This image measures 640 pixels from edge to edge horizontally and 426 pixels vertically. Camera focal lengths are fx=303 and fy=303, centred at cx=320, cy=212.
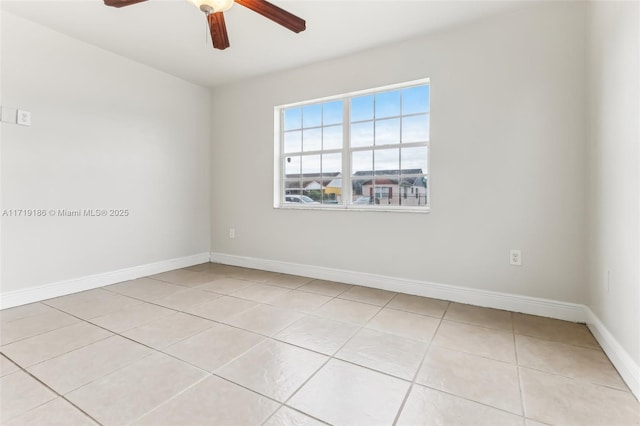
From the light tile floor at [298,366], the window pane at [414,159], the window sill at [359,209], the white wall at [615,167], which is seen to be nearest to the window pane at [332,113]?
the window pane at [414,159]

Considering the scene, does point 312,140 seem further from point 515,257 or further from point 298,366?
point 298,366

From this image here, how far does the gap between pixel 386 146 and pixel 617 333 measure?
2284 millimetres

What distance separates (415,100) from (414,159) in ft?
1.98

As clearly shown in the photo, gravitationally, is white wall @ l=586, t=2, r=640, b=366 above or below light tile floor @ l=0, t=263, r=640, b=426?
above

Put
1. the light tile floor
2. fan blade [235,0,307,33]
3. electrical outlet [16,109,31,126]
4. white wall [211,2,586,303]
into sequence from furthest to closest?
electrical outlet [16,109,31,126]
white wall [211,2,586,303]
fan blade [235,0,307,33]
the light tile floor

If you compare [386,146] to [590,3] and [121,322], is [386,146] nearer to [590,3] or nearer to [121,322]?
[590,3]

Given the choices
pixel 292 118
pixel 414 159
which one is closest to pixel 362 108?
pixel 414 159

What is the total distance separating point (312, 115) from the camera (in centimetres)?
377

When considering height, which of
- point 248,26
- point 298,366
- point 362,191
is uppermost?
point 248,26

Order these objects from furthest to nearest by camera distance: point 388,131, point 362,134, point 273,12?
point 362,134
point 388,131
point 273,12

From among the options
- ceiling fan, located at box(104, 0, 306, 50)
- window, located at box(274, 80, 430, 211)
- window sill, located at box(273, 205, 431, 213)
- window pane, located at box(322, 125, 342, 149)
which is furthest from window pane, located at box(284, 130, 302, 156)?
ceiling fan, located at box(104, 0, 306, 50)

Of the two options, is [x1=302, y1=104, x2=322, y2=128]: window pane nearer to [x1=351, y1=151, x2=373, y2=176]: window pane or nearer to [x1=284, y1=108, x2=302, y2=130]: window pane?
[x1=284, y1=108, x2=302, y2=130]: window pane

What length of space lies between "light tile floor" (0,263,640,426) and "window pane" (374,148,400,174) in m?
1.37

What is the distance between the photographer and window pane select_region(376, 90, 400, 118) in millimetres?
3199
